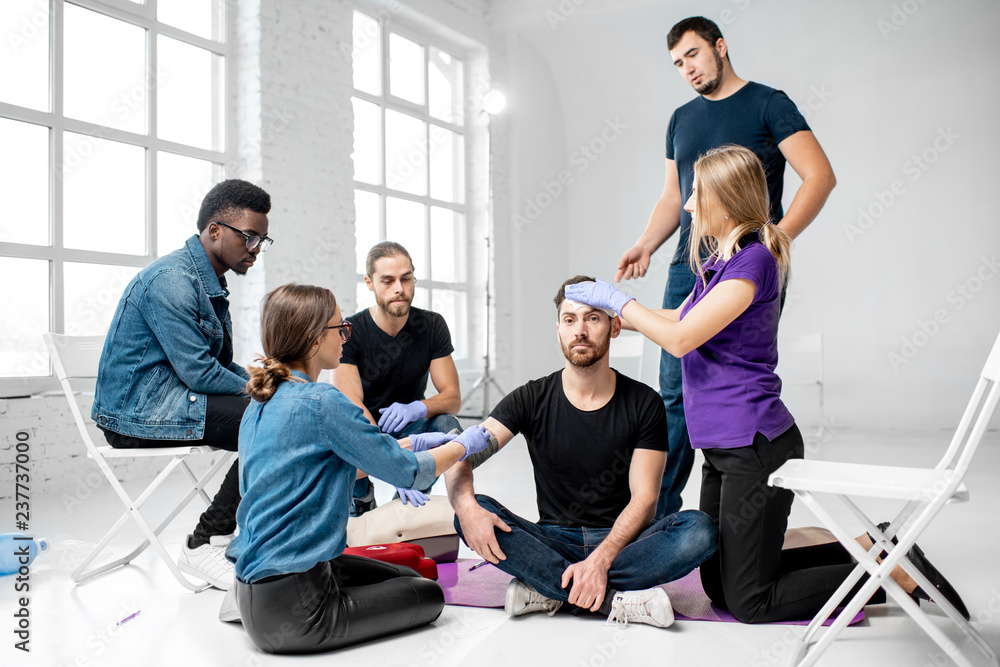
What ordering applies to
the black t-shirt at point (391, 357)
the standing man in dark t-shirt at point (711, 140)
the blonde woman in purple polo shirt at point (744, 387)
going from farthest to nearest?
the black t-shirt at point (391, 357)
the standing man in dark t-shirt at point (711, 140)
the blonde woman in purple polo shirt at point (744, 387)

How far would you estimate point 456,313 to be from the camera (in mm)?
6980

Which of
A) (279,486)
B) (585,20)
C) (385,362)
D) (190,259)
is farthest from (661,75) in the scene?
(279,486)

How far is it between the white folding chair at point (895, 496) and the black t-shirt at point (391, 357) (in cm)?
169

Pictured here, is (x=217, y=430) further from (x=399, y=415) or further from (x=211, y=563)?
(x=399, y=415)

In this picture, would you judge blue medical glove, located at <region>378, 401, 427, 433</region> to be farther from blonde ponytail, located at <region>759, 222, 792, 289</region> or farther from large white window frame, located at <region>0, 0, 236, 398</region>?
large white window frame, located at <region>0, 0, 236, 398</region>

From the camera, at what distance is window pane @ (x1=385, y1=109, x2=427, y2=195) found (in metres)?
6.21

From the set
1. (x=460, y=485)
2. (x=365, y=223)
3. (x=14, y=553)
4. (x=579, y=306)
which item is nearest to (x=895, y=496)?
(x=579, y=306)

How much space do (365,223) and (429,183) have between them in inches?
37.0

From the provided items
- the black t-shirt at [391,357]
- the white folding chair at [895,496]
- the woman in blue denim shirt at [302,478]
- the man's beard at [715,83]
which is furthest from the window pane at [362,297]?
the white folding chair at [895,496]

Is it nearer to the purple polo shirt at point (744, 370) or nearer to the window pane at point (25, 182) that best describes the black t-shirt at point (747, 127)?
the purple polo shirt at point (744, 370)

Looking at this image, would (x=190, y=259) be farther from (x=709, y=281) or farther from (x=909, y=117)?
(x=909, y=117)

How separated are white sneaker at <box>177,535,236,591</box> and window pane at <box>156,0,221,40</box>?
3.38 metres

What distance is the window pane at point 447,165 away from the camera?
22.2 feet

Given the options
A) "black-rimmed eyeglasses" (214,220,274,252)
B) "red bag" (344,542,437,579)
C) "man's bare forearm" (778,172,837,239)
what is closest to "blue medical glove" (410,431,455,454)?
"red bag" (344,542,437,579)
